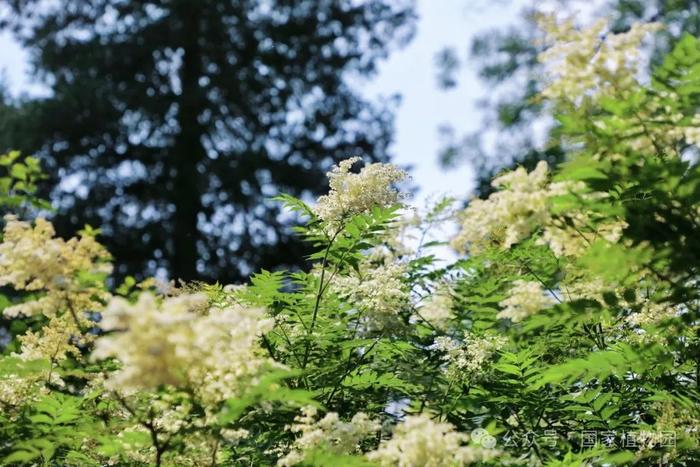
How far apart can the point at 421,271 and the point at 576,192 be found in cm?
265

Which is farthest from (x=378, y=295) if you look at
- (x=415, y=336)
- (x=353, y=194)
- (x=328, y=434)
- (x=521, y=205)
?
(x=521, y=205)

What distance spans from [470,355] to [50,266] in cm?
234

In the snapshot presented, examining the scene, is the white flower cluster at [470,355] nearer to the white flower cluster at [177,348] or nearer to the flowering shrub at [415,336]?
the flowering shrub at [415,336]

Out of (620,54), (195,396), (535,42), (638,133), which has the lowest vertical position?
(195,396)

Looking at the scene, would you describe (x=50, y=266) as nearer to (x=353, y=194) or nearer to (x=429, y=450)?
(x=429, y=450)

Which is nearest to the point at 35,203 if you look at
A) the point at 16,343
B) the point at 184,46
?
the point at 16,343

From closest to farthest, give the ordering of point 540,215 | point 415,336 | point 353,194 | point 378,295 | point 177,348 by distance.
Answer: point 177,348 < point 540,215 < point 378,295 < point 353,194 < point 415,336

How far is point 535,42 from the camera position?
3701 mm

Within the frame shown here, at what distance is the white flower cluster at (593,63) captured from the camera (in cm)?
333

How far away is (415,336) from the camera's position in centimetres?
502

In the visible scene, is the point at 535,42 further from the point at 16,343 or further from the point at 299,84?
the point at 299,84

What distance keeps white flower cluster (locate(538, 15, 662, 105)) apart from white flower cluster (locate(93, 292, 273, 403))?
62.8 inches

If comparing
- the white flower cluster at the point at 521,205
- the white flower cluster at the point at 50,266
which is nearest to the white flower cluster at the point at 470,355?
the white flower cluster at the point at 521,205

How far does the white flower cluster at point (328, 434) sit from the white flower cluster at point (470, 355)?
98 cm
